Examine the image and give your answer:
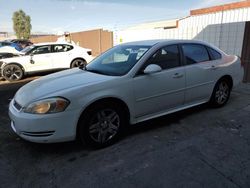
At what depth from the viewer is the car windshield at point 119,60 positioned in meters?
3.66

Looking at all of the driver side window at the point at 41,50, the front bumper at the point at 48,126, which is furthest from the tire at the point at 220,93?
the driver side window at the point at 41,50

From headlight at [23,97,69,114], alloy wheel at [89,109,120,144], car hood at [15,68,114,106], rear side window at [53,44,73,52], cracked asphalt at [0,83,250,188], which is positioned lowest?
cracked asphalt at [0,83,250,188]

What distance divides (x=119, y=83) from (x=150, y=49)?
0.87 metres

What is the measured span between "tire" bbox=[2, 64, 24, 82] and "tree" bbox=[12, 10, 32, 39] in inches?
1720

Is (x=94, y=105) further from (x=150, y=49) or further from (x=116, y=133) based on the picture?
(x=150, y=49)

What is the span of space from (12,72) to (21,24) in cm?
4513

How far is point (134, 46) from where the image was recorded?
13.7 feet

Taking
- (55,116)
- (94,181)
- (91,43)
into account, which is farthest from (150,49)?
(91,43)

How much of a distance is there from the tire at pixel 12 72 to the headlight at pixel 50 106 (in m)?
7.07

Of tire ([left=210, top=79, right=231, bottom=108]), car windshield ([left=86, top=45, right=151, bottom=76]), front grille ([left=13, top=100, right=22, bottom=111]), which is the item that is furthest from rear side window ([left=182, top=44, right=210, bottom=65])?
front grille ([left=13, top=100, right=22, bottom=111])

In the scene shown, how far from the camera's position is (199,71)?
13.9ft

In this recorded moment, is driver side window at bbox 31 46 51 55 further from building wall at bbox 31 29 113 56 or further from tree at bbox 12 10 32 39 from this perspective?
tree at bbox 12 10 32 39

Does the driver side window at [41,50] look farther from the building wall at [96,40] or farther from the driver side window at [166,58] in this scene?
the driver side window at [166,58]

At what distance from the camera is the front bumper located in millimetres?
2916
